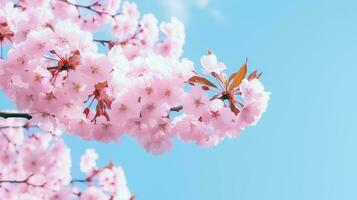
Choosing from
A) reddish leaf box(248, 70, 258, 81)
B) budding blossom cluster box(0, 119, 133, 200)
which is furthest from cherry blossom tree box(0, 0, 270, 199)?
budding blossom cluster box(0, 119, 133, 200)

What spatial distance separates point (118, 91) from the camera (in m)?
3.47

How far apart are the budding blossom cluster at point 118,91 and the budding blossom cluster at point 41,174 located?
5436 millimetres

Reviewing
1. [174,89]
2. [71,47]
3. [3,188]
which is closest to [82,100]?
[71,47]

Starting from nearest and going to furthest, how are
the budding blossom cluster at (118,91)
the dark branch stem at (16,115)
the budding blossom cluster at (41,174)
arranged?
the budding blossom cluster at (118,91), the dark branch stem at (16,115), the budding blossom cluster at (41,174)

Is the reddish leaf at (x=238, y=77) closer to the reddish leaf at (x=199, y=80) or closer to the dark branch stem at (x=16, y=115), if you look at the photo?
the reddish leaf at (x=199, y=80)

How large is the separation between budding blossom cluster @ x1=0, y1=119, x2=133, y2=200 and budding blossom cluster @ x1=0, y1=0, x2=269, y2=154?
5436 mm

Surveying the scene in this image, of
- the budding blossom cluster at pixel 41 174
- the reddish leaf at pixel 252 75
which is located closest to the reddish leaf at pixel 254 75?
the reddish leaf at pixel 252 75

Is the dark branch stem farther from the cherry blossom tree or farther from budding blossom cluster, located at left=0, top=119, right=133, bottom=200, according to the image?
budding blossom cluster, located at left=0, top=119, right=133, bottom=200

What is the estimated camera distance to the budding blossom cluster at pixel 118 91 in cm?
341

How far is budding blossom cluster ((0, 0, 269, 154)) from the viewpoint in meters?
3.41

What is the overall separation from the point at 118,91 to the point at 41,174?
7.63m

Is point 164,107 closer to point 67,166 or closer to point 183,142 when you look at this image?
point 183,142

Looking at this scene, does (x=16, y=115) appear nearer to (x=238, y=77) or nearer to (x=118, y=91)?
(x=118, y=91)

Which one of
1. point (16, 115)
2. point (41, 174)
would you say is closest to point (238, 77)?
point (16, 115)
